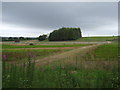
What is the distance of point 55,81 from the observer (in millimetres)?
5344

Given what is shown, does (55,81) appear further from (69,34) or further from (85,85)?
(69,34)

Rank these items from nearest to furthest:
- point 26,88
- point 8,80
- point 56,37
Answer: point 26,88 < point 8,80 < point 56,37

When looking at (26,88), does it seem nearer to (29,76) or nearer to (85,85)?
(29,76)

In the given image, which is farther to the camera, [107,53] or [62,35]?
[62,35]

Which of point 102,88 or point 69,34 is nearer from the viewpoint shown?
point 102,88

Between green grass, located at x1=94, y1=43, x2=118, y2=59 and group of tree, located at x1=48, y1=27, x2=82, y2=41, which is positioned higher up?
group of tree, located at x1=48, y1=27, x2=82, y2=41

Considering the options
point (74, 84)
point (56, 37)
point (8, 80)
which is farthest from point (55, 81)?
point (56, 37)

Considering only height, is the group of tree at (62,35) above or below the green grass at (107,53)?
above

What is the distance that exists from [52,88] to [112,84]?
175 centimetres

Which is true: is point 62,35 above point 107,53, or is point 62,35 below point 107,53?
above

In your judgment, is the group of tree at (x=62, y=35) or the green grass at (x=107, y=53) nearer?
the green grass at (x=107, y=53)

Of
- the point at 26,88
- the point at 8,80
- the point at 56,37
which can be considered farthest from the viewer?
the point at 56,37

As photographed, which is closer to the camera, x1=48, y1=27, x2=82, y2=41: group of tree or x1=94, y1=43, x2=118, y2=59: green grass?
x1=94, y1=43, x2=118, y2=59: green grass

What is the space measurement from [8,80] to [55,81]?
4.71 feet
